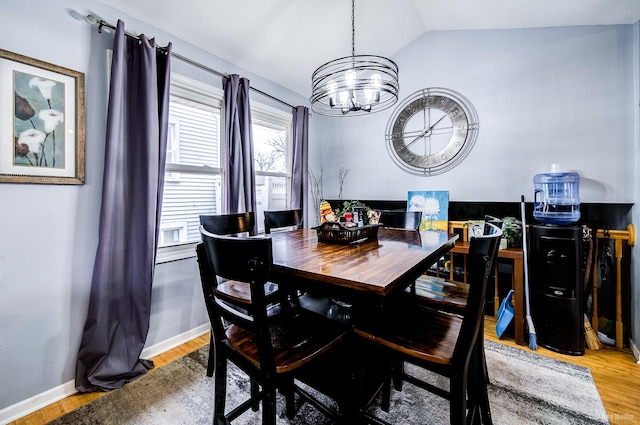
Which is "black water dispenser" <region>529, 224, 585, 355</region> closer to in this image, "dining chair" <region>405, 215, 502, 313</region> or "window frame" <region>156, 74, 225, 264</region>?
"dining chair" <region>405, 215, 502, 313</region>

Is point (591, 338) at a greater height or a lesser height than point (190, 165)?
lesser

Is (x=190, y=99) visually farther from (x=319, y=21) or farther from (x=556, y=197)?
(x=556, y=197)

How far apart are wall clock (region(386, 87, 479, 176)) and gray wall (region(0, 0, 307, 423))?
104 inches

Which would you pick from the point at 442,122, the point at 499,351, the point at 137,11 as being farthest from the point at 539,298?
the point at 137,11

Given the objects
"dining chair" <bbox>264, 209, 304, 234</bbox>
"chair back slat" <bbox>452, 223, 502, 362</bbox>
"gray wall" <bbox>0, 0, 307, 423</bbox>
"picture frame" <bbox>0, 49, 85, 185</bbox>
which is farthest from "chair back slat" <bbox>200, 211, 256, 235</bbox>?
"chair back slat" <bbox>452, 223, 502, 362</bbox>

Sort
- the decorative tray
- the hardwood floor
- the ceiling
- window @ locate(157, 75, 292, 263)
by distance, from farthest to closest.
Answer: window @ locate(157, 75, 292, 263) → the ceiling → the decorative tray → the hardwood floor

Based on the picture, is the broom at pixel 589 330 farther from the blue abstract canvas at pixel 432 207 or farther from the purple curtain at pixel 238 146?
the purple curtain at pixel 238 146

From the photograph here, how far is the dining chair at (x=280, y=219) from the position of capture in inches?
95.7

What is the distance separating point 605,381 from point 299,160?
3.15 m

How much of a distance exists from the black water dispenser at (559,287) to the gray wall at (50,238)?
10.7 ft

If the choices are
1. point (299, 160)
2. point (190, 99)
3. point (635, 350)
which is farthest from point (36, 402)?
point (635, 350)

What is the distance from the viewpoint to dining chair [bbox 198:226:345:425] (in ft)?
3.00

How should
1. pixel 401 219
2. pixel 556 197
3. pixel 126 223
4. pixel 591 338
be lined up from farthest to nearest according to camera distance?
1. pixel 401 219
2. pixel 556 197
3. pixel 591 338
4. pixel 126 223

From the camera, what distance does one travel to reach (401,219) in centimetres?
256
